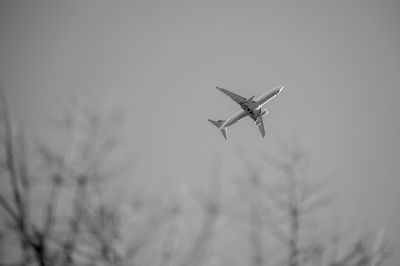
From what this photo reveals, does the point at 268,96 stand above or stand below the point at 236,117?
above

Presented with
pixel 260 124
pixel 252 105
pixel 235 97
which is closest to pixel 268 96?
pixel 252 105

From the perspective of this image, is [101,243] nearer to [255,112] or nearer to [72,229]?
[72,229]

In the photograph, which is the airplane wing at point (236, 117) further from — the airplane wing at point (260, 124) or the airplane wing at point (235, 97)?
the airplane wing at point (260, 124)

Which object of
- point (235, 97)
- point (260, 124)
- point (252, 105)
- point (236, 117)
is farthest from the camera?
point (260, 124)

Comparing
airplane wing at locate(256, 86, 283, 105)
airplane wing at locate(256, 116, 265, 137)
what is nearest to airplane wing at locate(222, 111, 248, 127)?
airplane wing at locate(256, 116, 265, 137)

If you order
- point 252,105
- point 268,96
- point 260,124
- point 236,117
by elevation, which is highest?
point 268,96

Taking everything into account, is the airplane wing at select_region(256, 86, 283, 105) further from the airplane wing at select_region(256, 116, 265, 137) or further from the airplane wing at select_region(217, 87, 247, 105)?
the airplane wing at select_region(256, 116, 265, 137)

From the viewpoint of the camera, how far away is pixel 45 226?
5.54 metres

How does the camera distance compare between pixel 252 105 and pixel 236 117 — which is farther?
pixel 236 117

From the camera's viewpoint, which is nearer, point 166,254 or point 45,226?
point 45,226

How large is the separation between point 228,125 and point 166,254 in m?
13.6

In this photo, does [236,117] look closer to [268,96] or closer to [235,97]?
[235,97]

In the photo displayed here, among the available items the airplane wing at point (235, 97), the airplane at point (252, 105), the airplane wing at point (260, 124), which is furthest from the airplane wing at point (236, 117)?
the airplane wing at point (260, 124)

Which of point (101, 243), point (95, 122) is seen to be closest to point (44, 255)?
point (101, 243)
